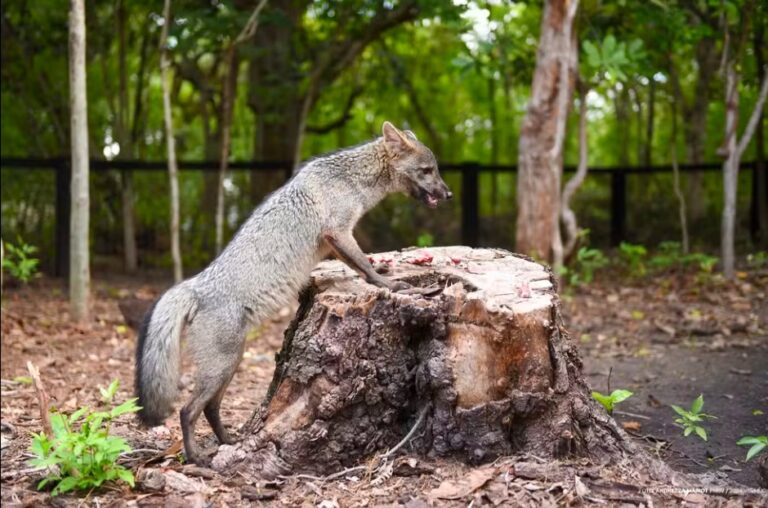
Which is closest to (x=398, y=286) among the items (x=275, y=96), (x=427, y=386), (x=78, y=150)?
(x=427, y=386)

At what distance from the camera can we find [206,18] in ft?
40.0

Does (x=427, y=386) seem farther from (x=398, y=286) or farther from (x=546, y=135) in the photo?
(x=546, y=135)

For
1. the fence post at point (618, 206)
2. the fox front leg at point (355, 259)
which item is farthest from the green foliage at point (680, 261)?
the fox front leg at point (355, 259)

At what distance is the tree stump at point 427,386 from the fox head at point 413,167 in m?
1.36

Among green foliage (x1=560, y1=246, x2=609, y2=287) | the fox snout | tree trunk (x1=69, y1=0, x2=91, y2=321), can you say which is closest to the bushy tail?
the fox snout

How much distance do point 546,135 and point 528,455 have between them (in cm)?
727

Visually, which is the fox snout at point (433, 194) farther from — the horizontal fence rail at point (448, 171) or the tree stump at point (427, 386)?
the horizontal fence rail at point (448, 171)

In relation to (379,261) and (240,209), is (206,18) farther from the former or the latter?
(379,261)

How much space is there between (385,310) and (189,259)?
10902mm

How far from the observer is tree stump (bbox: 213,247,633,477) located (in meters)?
4.74

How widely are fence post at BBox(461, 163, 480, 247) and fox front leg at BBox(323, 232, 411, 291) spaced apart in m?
10.2

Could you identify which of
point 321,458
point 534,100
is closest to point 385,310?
point 321,458

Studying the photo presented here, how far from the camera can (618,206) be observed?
17312 mm

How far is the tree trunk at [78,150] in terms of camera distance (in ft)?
30.6
